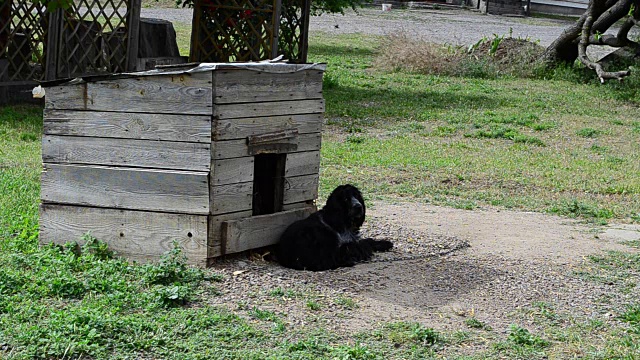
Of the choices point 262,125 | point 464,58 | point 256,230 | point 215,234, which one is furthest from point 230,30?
point 464,58

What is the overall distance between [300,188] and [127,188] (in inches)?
58.6

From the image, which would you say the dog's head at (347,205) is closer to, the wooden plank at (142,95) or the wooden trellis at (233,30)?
the wooden plank at (142,95)

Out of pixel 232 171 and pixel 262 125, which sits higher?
pixel 262 125

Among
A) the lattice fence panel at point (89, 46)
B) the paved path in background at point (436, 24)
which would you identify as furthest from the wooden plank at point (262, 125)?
the paved path in background at point (436, 24)

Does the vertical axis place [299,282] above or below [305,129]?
below

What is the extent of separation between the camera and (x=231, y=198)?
636 cm

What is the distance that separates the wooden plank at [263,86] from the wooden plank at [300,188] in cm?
66

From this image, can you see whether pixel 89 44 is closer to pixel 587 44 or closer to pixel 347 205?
pixel 347 205

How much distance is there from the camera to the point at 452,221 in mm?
8281

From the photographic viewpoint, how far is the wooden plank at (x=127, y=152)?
6.14 m

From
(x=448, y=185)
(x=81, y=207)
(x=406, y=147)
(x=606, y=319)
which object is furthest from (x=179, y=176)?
(x=406, y=147)

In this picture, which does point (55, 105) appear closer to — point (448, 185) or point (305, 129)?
point (305, 129)

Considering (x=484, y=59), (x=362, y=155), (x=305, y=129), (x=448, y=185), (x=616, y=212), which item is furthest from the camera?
(x=484, y=59)

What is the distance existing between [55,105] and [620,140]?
32.3 ft
